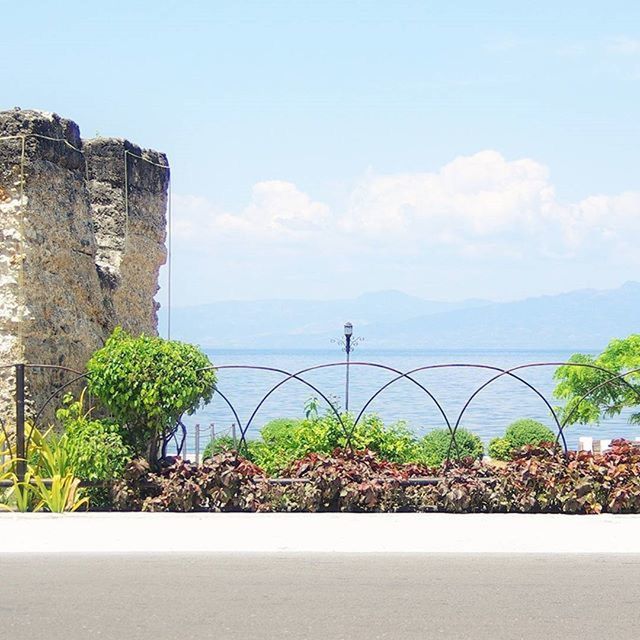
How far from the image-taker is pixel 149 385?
1069 cm

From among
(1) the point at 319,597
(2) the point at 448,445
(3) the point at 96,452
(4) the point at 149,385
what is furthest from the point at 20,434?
(2) the point at 448,445

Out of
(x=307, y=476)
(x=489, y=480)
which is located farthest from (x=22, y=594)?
(x=489, y=480)

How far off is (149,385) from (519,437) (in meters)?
9.53

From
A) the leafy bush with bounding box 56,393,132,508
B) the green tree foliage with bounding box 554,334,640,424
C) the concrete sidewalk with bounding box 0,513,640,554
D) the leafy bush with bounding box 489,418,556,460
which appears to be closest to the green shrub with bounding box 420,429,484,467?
the leafy bush with bounding box 489,418,556,460

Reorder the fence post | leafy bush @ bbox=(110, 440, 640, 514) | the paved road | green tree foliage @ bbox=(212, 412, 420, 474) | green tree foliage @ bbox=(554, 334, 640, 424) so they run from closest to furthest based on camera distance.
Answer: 1. the paved road
2. leafy bush @ bbox=(110, 440, 640, 514)
3. the fence post
4. green tree foliage @ bbox=(212, 412, 420, 474)
5. green tree foliage @ bbox=(554, 334, 640, 424)

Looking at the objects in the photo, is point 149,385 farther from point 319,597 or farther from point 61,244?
point 319,597

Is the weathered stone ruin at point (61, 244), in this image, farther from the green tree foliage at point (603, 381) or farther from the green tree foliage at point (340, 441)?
the green tree foliage at point (603, 381)

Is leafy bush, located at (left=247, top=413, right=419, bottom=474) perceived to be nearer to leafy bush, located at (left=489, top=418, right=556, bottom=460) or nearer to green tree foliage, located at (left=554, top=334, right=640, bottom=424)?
green tree foliage, located at (left=554, top=334, right=640, bottom=424)

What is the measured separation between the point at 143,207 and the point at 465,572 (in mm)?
8722

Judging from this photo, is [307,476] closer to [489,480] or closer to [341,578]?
[489,480]

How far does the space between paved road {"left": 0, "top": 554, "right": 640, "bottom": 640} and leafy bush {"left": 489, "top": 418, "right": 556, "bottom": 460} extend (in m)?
9.92

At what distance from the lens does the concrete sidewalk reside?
8719 mm

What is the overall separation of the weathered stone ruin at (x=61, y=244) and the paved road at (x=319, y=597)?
3760 mm

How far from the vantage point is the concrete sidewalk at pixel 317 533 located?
8719 millimetres
